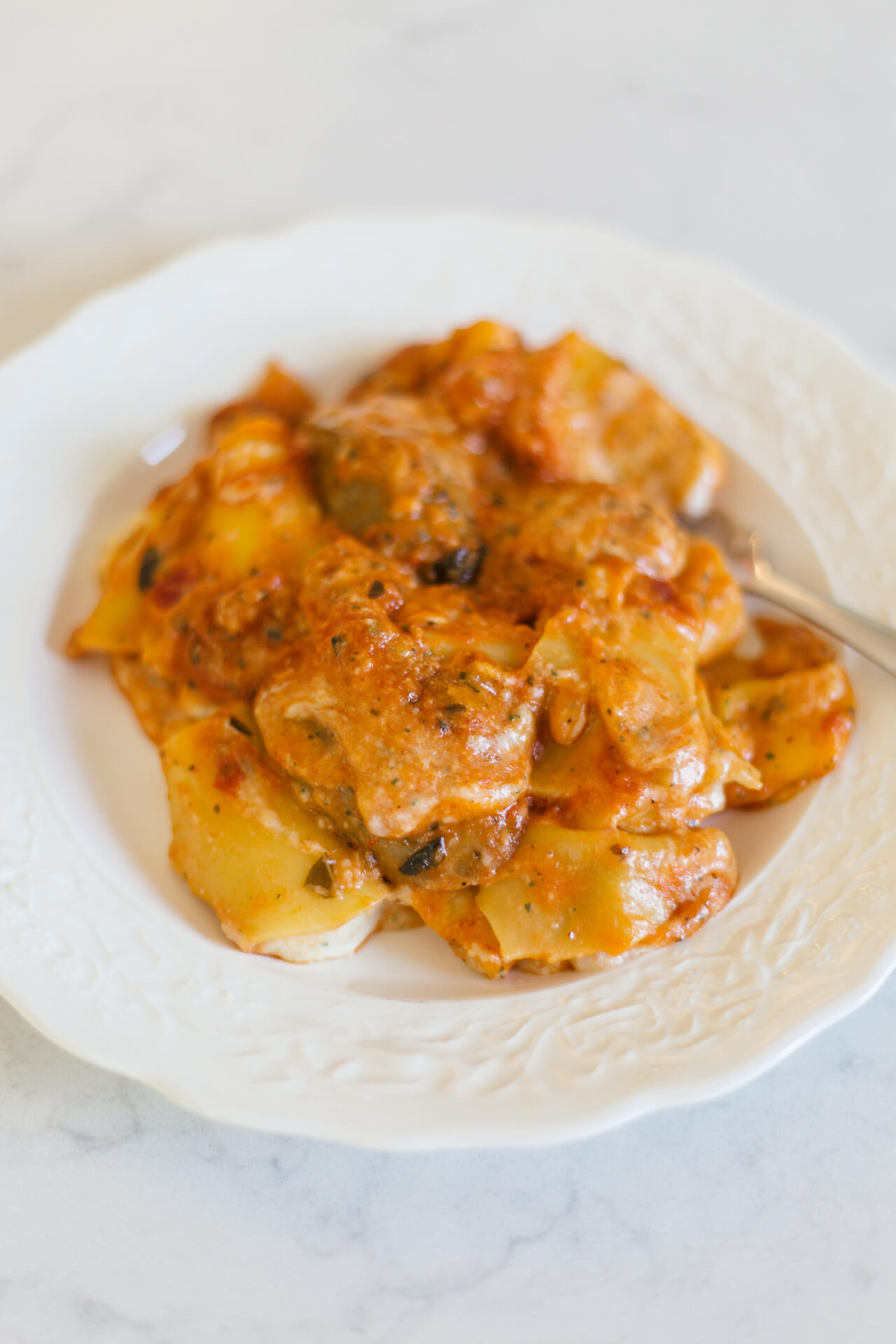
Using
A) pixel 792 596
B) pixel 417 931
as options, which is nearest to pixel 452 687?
pixel 417 931

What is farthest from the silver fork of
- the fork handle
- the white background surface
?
the white background surface

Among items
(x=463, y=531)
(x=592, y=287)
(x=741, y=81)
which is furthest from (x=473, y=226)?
(x=741, y=81)

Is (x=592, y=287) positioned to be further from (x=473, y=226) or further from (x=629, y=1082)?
(x=629, y=1082)

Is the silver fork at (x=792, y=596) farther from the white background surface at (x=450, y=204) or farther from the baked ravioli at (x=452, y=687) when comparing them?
the white background surface at (x=450, y=204)

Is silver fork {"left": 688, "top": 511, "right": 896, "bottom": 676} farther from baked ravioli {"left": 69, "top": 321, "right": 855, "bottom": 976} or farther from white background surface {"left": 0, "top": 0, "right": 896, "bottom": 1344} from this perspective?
white background surface {"left": 0, "top": 0, "right": 896, "bottom": 1344}

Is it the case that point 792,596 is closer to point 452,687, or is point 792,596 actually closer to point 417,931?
point 452,687

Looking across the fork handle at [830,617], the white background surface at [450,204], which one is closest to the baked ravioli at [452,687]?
the fork handle at [830,617]
